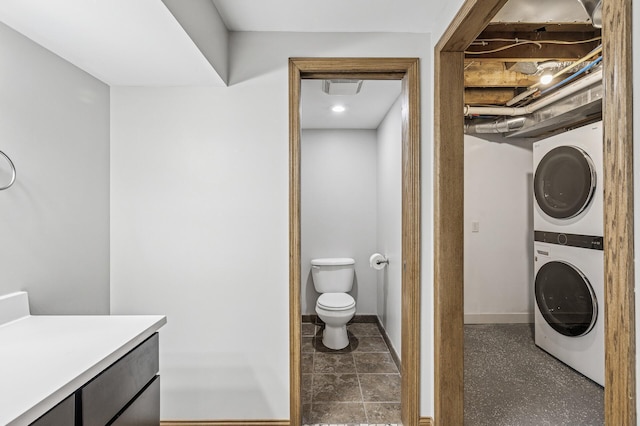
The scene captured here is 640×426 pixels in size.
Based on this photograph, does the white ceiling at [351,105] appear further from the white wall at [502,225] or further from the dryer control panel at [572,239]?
the dryer control panel at [572,239]

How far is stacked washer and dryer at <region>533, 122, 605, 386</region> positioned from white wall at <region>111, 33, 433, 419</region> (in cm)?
149

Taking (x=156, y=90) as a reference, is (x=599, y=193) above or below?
below

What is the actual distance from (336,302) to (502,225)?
215 centimetres

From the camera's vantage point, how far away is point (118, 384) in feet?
3.59

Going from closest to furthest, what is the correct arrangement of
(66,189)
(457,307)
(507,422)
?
(66,189) → (457,307) → (507,422)

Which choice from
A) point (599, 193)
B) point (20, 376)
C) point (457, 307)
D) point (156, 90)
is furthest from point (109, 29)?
point (599, 193)

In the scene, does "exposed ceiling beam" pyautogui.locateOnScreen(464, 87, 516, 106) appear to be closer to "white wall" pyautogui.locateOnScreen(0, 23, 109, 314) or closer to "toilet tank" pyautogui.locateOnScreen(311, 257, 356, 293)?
"toilet tank" pyautogui.locateOnScreen(311, 257, 356, 293)

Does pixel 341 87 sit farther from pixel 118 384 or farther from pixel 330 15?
Answer: pixel 118 384

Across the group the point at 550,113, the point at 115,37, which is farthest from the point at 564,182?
the point at 115,37

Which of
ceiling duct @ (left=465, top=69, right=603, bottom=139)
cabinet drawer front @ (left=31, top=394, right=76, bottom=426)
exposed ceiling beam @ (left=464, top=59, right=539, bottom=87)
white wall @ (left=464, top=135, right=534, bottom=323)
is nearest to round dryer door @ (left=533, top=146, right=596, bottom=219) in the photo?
ceiling duct @ (left=465, top=69, right=603, bottom=139)

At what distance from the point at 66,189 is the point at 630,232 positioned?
6.83ft

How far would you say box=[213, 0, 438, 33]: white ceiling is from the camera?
1747 millimetres

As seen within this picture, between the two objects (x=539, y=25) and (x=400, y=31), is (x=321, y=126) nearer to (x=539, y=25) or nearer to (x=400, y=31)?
(x=400, y=31)

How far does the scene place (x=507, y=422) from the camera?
220 centimetres
